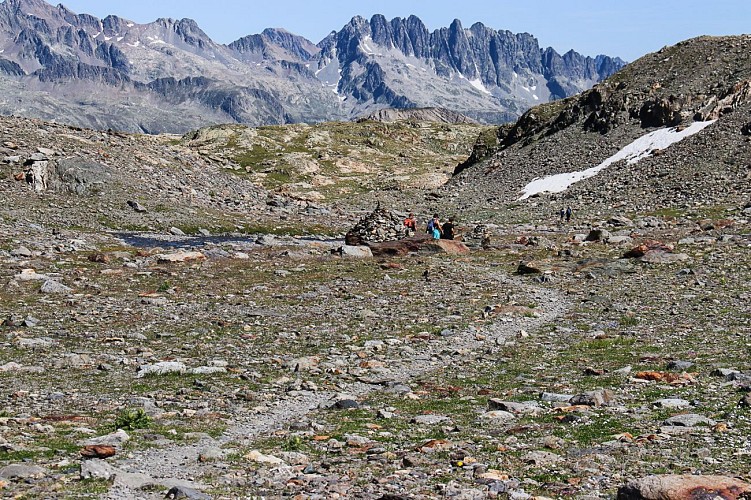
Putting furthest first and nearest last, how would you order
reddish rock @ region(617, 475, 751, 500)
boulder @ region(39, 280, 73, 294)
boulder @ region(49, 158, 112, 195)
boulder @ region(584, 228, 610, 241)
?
boulder @ region(49, 158, 112, 195)
boulder @ region(584, 228, 610, 241)
boulder @ region(39, 280, 73, 294)
reddish rock @ region(617, 475, 751, 500)

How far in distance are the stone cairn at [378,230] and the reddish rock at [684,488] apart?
4782 centimetres

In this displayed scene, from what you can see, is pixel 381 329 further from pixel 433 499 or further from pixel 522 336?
pixel 433 499

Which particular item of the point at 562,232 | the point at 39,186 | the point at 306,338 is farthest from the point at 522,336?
the point at 39,186

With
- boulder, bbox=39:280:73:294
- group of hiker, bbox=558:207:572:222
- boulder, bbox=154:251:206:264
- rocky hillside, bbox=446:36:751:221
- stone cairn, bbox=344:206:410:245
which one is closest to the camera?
boulder, bbox=39:280:73:294

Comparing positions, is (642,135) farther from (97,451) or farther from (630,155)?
(97,451)

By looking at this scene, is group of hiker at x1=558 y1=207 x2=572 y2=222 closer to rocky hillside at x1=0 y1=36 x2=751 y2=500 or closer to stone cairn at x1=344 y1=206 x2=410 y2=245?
rocky hillside at x1=0 y1=36 x2=751 y2=500

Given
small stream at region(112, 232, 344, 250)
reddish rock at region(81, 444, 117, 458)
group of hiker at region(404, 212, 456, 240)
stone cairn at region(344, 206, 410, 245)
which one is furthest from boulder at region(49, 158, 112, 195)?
reddish rock at region(81, 444, 117, 458)

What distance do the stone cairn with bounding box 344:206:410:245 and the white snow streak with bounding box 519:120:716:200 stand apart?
40.3 m

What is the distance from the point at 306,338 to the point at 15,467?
14.8 metres

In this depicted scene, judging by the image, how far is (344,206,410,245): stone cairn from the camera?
58.2m

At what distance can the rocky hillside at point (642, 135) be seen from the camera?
77.8 meters

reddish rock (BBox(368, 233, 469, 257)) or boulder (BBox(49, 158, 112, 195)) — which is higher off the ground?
boulder (BBox(49, 158, 112, 195))

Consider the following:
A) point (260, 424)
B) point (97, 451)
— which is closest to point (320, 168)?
point (260, 424)

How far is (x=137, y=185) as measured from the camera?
7038cm
